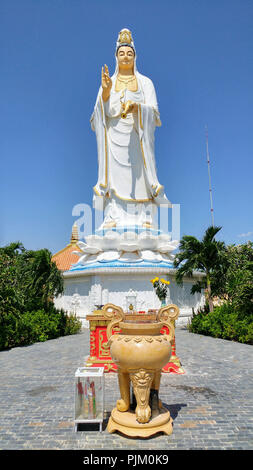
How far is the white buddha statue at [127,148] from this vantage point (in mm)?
15477

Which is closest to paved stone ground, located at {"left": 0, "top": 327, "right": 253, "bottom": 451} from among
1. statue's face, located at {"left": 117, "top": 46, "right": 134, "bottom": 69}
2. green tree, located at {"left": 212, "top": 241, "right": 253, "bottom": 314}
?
green tree, located at {"left": 212, "top": 241, "right": 253, "bottom": 314}

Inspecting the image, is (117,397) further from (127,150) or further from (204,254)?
(127,150)

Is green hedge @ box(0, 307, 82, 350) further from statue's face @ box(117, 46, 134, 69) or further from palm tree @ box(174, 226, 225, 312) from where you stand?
statue's face @ box(117, 46, 134, 69)

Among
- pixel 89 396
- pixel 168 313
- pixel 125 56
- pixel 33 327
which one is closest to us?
pixel 89 396

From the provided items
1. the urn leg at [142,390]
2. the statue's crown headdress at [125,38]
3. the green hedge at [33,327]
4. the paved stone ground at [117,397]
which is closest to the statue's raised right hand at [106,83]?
the statue's crown headdress at [125,38]

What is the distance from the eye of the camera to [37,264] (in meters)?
11.5

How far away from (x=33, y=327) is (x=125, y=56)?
525 inches

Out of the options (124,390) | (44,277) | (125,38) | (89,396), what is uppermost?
(125,38)

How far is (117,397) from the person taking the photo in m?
4.85

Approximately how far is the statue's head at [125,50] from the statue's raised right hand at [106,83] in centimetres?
229

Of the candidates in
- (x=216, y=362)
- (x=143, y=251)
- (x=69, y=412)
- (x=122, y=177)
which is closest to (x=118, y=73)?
(x=122, y=177)

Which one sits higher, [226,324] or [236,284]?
[236,284]

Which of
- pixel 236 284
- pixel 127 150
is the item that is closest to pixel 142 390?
pixel 236 284

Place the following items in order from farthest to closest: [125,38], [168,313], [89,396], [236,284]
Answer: [125,38] → [236,284] → [168,313] → [89,396]
